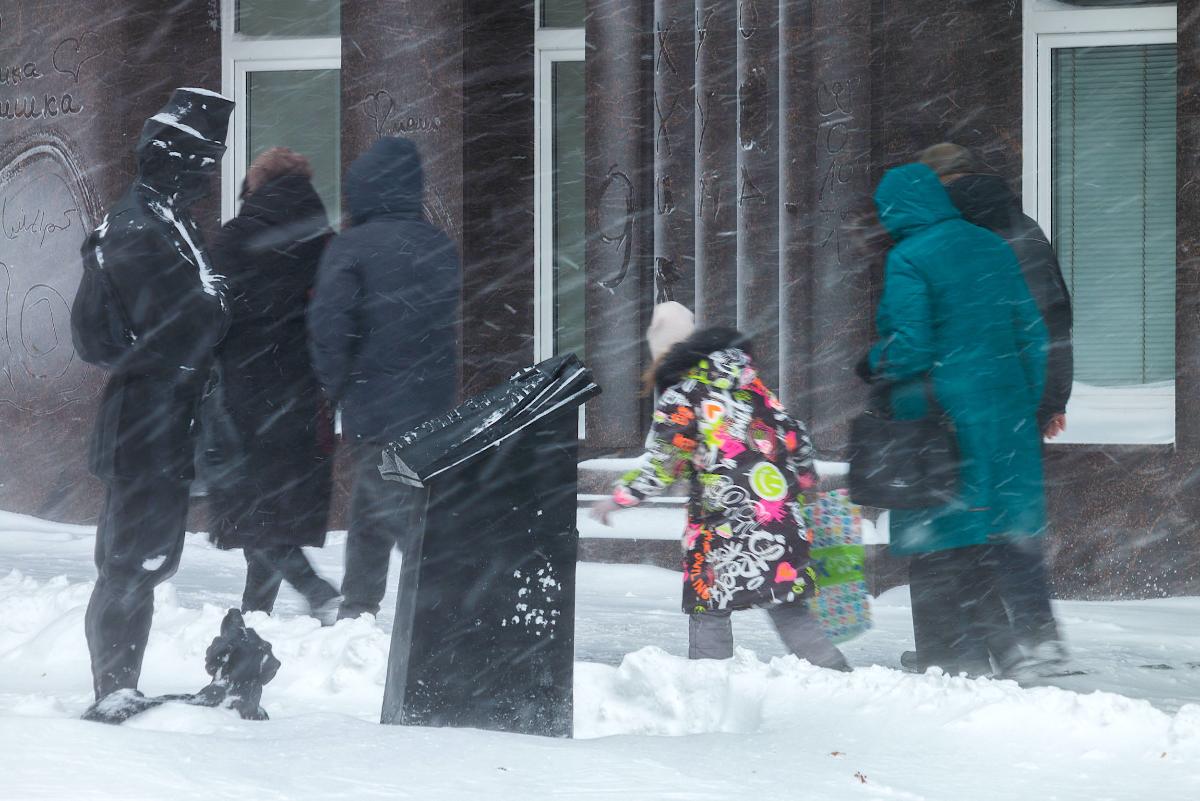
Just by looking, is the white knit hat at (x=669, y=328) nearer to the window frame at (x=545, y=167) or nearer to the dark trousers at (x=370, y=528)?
the dark trousers at (x=370, y=528)

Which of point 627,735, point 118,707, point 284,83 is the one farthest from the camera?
point 284,83

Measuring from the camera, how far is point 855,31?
7.73 metres

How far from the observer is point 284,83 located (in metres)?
9.78

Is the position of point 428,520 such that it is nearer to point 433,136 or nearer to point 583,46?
point 433,136

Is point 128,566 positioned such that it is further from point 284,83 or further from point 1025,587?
point 284,83

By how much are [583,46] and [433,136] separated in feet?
4.41

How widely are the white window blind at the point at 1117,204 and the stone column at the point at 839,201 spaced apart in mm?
1252

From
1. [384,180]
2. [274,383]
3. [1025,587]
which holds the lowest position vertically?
[1025,587]

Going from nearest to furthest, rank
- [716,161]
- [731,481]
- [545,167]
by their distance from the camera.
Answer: [731,481] < [716,161] < [545,167]

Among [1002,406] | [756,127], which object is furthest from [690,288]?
[1002,406]

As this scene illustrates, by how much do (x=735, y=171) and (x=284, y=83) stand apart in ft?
11.5

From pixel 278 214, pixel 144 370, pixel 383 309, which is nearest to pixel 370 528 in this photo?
pixel 383 309

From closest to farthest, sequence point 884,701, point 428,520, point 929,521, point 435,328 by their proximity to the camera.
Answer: point 428,520 < point 884,701 < point 929,521 < point 435,328

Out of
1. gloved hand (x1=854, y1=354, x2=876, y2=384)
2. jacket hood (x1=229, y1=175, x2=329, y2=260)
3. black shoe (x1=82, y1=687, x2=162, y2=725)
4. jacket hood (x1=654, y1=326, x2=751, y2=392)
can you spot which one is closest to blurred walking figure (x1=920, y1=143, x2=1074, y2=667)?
gloved hand (x1=854, y1=354, x2=876, y2=384)
